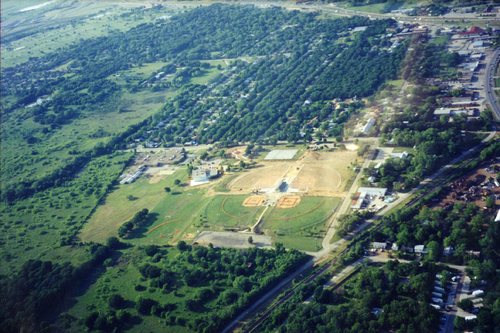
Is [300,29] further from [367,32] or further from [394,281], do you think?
[394,281]

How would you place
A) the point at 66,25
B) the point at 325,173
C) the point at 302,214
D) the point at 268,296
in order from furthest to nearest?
the point at 66,25
the point at 325,173
the point at 302,214
the point at 268,296

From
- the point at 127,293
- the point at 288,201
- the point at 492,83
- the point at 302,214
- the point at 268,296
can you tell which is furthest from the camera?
the point at 492,83

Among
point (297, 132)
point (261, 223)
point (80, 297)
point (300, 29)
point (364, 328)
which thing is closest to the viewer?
point (364, 328)

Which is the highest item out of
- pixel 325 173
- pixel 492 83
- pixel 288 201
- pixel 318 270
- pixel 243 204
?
pixel 492 83

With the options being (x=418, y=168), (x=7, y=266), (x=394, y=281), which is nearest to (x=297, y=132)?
(x=418, y=168)

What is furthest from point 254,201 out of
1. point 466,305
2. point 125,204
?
point 466,305

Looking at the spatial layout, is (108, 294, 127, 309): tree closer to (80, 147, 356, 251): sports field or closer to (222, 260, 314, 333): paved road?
(80, 147, 356, 251): sports field

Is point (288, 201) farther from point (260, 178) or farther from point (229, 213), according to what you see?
point (260, 178)
